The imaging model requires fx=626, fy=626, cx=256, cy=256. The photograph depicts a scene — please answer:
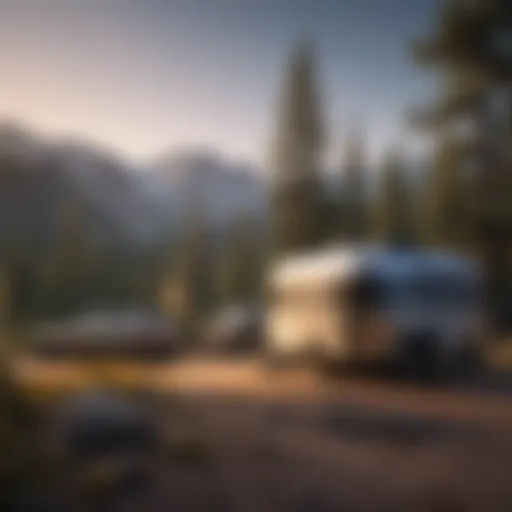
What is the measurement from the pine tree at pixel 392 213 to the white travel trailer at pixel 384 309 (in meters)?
0.03

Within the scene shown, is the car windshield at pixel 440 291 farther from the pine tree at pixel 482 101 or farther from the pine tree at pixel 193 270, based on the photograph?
the pine tree at pixel 193 270

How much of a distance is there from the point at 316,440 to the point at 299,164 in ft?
2.08

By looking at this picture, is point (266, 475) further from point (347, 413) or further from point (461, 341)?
point (461, 341)

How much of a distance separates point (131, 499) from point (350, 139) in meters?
0.95

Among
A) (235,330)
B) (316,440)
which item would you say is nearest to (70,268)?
(235,330)

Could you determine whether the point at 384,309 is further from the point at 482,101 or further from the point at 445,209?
the point at 482,101

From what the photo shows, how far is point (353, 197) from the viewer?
4.58 ft

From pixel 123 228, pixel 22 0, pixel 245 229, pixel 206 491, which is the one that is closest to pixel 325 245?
pixel 245 229

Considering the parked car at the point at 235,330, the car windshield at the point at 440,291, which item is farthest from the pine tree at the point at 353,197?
the parked car at the point at 235,330

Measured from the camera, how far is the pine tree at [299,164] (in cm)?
138

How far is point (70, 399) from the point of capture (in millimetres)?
1390

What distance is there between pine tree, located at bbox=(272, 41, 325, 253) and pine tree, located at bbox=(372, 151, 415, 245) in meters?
0.12

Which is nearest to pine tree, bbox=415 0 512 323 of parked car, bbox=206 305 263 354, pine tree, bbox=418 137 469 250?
pine tree, bbox=418 137 469 250

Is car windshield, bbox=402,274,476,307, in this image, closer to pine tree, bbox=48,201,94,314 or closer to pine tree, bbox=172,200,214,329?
pine tree, bbox=172,200,214,329
